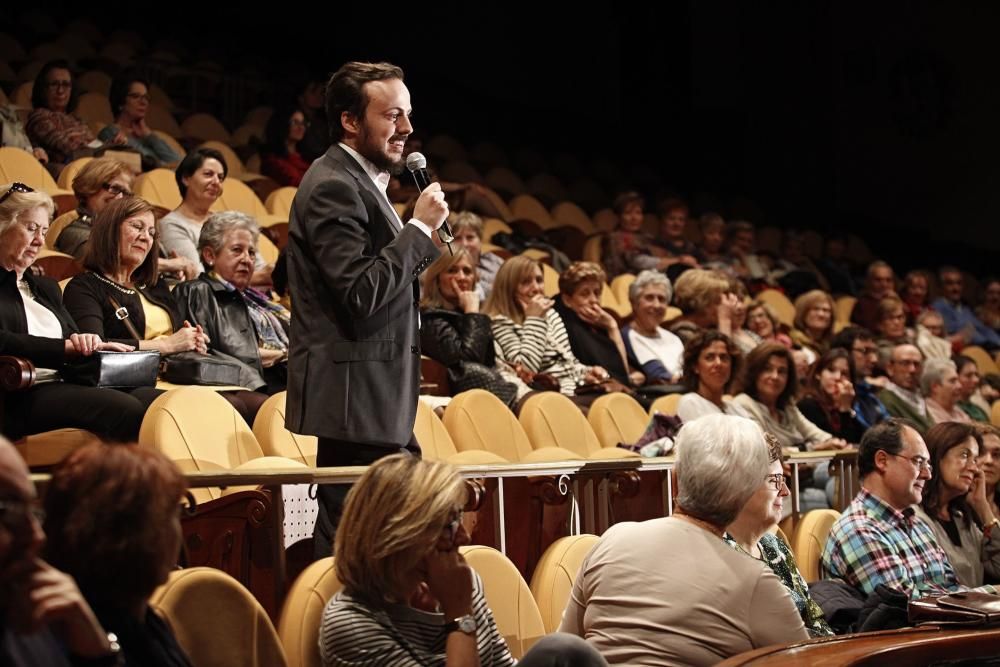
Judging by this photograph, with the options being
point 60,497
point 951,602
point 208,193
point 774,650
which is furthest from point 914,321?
point 60,497

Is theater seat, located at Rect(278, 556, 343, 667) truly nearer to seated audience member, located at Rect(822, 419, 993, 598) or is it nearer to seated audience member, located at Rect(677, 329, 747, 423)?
seated audience member, located at Rect(822, 419, 993, 598)

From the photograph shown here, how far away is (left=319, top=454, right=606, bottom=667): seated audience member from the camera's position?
74.0 inches

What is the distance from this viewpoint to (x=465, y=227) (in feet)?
17.8

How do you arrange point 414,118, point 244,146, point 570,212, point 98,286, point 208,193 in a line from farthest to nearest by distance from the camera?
point 414,118
point 570,212
point 244,146
point 208,193
point 98,286

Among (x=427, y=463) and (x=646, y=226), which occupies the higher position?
(x=646, y=226)

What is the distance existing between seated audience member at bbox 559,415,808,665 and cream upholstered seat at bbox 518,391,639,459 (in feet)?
6.22

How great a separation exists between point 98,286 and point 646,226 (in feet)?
15.0

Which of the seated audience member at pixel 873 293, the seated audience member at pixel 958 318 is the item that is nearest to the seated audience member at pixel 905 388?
the seated audience member at pixel 873 293

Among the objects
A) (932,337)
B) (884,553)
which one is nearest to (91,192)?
(884,553)

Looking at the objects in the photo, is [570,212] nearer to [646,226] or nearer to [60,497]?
[646,226]

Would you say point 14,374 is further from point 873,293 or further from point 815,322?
point 873,293

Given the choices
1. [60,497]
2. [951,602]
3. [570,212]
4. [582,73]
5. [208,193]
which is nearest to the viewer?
[60,497]

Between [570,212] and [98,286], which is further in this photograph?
[570,212]

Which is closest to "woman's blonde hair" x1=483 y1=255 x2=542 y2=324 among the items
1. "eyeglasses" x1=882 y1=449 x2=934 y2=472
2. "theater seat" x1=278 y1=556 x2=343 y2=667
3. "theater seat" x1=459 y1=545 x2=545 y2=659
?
"eyeglasses" x1=882 y1=449 x2=934 y2=472
